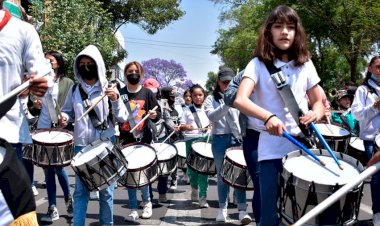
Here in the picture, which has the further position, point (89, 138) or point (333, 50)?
point (333, 50)

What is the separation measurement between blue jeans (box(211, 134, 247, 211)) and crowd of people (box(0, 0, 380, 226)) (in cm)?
1

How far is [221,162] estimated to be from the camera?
21.9 feet

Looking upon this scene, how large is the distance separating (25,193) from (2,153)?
0.23m

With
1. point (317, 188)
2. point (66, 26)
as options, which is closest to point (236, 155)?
point (317, 188)

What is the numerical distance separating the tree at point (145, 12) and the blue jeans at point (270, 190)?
89.0 feet

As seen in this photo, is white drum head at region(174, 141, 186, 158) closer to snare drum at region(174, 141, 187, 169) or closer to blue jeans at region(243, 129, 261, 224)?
snare drum at region(174, 141, 187, 169)

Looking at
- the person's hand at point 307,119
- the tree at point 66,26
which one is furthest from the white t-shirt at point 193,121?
the tree at point 66,26

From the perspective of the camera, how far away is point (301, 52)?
12.3ft

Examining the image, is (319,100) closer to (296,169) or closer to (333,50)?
(296,169)

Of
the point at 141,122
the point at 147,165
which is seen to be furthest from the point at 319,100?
the point at 141,122

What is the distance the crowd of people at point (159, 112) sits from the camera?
322cm

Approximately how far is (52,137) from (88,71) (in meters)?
1.18

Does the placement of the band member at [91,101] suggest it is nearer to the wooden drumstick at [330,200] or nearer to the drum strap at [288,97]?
the drum strap at [288,97]

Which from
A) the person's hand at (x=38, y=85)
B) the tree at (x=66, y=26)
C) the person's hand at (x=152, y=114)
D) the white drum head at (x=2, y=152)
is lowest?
the person's hand at (x=152, y=114)
